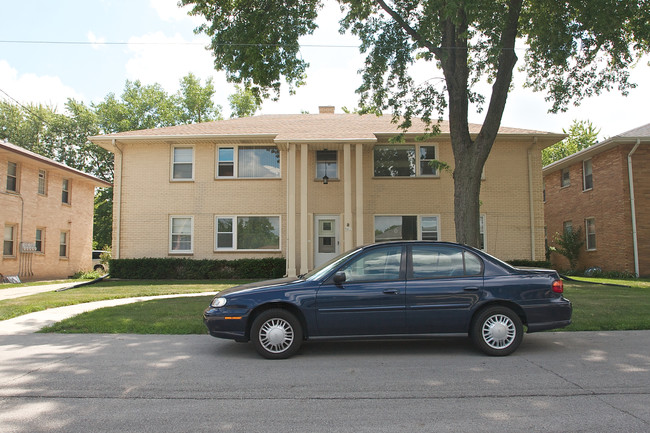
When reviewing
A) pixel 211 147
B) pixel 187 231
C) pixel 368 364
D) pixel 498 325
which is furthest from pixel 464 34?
pixel 187 231

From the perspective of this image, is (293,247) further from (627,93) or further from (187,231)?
(627,93)

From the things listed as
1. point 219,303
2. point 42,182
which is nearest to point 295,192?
point 219,303

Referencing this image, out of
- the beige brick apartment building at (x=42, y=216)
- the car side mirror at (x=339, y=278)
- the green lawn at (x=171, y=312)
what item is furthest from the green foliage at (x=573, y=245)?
the beige brick apartment building at (x=42, y=216)

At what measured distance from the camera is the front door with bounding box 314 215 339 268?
19688mm

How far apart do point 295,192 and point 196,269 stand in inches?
190

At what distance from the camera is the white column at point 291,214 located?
1822cm

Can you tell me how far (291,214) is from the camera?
60.0 ft

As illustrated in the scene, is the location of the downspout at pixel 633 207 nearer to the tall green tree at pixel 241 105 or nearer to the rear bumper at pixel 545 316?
the rear bumper at pixel 545 316

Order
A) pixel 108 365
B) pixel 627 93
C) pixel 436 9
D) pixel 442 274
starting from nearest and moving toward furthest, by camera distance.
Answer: pixel 108 365
pixel 442 274
pixel 436 9
pixel 627 93


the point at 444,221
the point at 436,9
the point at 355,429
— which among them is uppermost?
the point at 436,9

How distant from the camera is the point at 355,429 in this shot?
4.11 m

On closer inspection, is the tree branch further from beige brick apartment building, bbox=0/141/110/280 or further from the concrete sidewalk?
beige brick apartment building, bbox=0/141/110/280

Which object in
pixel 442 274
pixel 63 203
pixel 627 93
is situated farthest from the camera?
pixel 63 203

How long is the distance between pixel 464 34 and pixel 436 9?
955 mm
